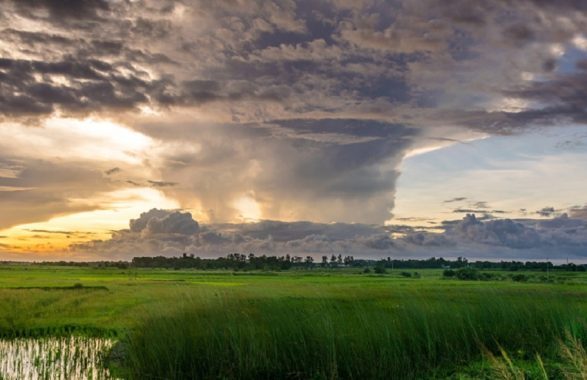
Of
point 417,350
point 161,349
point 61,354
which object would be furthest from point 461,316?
point 61,354

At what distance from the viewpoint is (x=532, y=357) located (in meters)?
14.2

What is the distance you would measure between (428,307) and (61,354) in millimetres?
11744

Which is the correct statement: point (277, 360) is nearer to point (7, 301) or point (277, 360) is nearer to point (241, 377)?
point (241, 377)

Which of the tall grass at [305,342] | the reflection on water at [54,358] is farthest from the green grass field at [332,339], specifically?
the reflection on water at [54,358]

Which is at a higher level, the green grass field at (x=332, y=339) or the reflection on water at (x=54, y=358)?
the green grass field at (x=332, y=339)

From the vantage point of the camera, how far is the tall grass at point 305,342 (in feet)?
42.7

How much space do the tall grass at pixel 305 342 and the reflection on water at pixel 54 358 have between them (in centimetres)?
197

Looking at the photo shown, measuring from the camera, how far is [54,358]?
17438 millimetres

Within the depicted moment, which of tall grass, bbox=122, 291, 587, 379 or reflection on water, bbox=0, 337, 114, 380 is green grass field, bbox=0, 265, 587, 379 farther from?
reflection on water, bbox=0, 337, 114, 380

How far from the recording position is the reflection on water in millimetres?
14994

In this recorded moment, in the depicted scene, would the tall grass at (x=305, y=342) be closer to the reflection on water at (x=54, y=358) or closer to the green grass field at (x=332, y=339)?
the green grass field at (x=332, y=339)

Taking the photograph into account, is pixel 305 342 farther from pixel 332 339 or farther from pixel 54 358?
pixel 54 358

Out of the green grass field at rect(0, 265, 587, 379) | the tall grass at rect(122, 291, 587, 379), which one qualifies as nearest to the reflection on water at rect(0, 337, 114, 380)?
the green grass field at rect(0, 265, 587, 379)

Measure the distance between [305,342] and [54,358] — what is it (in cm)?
894
